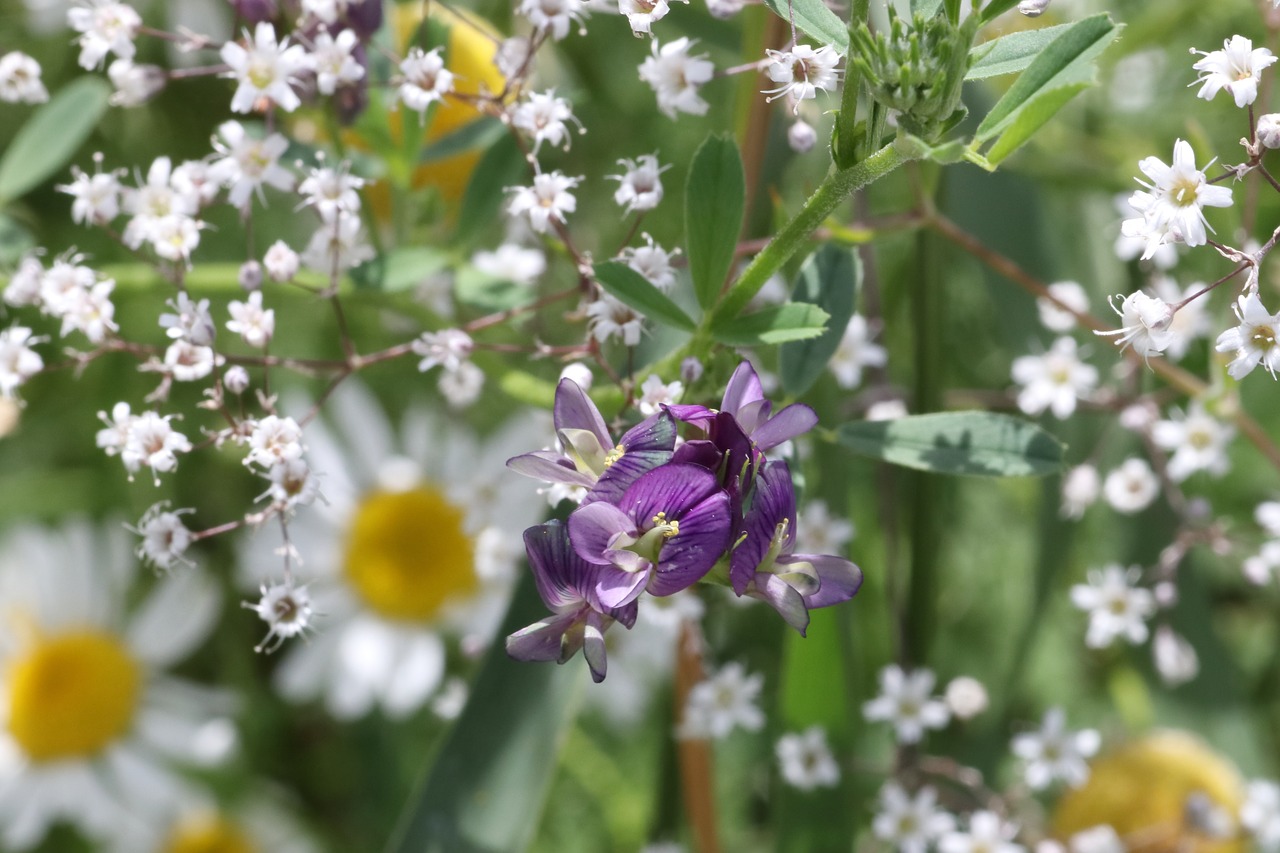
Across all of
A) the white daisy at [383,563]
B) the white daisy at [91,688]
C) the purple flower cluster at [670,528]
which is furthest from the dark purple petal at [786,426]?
the white daisy at [91,688]

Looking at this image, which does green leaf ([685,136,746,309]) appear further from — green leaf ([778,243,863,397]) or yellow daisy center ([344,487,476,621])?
yellow daisy center ([344,487,476,621])

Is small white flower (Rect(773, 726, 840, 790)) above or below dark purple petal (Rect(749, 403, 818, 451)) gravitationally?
below

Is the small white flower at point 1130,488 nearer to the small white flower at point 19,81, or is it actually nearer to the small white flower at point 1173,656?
the small white flower at point 1173,656

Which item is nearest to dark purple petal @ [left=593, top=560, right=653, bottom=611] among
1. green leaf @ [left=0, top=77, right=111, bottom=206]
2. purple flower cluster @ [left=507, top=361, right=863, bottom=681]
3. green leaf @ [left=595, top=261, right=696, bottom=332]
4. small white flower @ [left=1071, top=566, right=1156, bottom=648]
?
purple flower cluster @ [left=507, top=361, right=863, bottom=681]

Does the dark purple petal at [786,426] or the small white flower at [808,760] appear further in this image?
the small white flower at [808,760]

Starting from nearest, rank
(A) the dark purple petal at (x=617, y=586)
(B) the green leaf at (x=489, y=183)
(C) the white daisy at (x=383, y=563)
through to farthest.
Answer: (A) the dark purple petal at (x=617, y=586)
(B) the green leaf at (x=489, y=183)
(C) the white daisy at (x=383, y=563)

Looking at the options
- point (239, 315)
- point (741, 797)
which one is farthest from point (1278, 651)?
point (239, 315)
